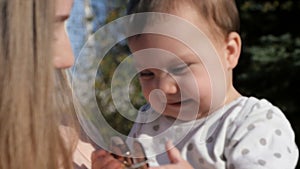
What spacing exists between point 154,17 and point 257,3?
3.81m

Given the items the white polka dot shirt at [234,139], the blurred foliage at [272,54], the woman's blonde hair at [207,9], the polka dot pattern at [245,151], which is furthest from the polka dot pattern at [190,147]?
the blurred foliage at [272,54]

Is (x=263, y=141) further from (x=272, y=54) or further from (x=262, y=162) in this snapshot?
(x=272, y=54)

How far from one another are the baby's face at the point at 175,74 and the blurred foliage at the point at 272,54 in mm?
3211

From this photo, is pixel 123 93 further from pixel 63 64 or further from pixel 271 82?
pixel 271 82

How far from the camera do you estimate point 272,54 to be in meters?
4.83

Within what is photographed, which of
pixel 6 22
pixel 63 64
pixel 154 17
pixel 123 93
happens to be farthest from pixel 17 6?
pixel 123 93

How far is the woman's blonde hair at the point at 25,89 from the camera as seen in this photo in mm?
1106

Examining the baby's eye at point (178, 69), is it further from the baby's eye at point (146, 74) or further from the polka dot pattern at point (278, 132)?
the polka dot pattern at point (278, 132)

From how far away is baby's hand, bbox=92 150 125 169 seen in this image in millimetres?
1279

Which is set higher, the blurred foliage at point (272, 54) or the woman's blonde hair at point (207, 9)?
the woman's blonde hair at point (207, 9)

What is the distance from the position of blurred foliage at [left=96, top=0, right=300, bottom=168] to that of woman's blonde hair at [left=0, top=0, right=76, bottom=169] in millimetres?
3747

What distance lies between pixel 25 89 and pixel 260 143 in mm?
609

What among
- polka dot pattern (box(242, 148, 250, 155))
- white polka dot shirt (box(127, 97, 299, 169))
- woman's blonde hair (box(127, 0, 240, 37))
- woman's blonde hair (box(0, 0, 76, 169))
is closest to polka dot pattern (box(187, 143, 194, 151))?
white polka dot shirt (box(127, 97, 299, 169))

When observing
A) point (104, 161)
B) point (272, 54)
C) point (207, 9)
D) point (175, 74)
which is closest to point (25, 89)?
point (104, 161)
